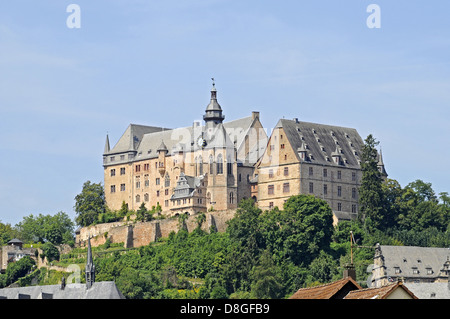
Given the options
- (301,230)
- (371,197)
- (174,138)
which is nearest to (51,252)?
(174,138)

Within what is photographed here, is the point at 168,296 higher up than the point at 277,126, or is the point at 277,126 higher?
the point at 277,126

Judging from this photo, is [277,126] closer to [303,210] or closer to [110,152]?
[303,210]

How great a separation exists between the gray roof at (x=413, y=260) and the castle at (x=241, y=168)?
13654 millimetres

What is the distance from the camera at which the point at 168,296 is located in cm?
10494

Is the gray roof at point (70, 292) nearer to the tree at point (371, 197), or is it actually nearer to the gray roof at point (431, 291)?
the gray roof at point (431, 291)

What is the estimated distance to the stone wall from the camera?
11944cm

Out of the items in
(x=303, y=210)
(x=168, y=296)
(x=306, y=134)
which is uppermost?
(x=306, y=134)

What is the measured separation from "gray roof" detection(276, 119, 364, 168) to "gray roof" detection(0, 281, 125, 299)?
3830 centimetres

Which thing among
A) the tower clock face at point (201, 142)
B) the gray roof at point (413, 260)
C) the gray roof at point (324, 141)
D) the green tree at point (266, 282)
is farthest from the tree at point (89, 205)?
the gray roof at point (413, 260)

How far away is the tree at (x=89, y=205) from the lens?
134 meters

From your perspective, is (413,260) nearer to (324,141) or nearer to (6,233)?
(324,141)

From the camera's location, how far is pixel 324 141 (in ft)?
407
